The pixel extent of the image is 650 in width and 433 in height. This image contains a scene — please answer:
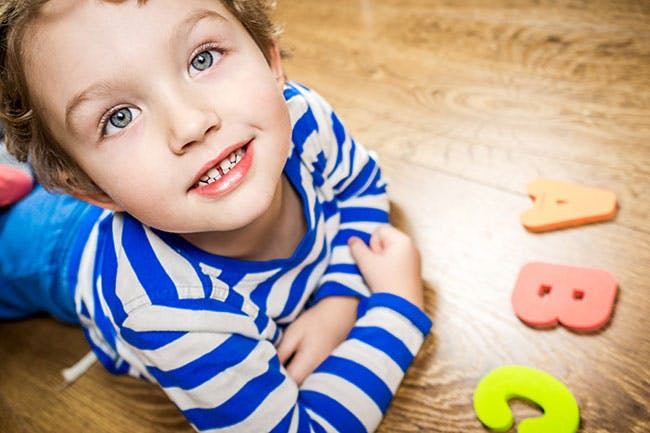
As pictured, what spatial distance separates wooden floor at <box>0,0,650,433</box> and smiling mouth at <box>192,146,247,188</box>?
328 mm

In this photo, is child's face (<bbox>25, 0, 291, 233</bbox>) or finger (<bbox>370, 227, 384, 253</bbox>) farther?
finger (<bbox>370, 227, 384, 253</bbox>)

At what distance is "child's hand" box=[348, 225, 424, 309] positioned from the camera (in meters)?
0.71

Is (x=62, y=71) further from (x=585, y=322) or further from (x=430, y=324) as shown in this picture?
(x=585, y=322)

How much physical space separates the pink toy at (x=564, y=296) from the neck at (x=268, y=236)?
288 mm

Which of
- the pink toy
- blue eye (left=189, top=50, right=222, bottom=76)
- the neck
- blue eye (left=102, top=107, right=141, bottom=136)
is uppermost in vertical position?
blue eye (left=189, top=50, right=222, bottom=76)

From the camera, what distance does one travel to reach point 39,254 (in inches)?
33.7

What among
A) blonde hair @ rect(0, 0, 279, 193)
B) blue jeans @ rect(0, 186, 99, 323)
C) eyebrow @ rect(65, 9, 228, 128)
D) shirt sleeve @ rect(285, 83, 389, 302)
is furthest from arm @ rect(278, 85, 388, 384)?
blue jeans @ rect(0, 186, 99, 323)

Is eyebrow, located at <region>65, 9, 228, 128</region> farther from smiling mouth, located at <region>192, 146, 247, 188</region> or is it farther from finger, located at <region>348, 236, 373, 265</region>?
→ finger, located at <region>348, 236, 373, 265</region>

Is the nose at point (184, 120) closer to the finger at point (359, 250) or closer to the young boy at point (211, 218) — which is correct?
the young boy at point (211, 218)

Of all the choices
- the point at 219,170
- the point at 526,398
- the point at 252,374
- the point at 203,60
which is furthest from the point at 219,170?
the point at 526,398

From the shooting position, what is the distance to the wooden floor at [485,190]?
655mm

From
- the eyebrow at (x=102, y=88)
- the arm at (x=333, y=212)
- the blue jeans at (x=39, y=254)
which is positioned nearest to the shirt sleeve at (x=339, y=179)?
the arm at (x=333, y=212)

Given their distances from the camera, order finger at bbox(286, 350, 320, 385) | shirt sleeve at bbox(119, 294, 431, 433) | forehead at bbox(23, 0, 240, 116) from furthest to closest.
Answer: finger at bbox(286, 350, 320, 385), shirt sleeve at bbox(119, 294, 431, 433), forehead at bbox(23, 0, 240, 116)

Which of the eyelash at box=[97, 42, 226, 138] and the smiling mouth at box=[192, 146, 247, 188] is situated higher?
the eyelash at box=[97, 42, 226, 138]
